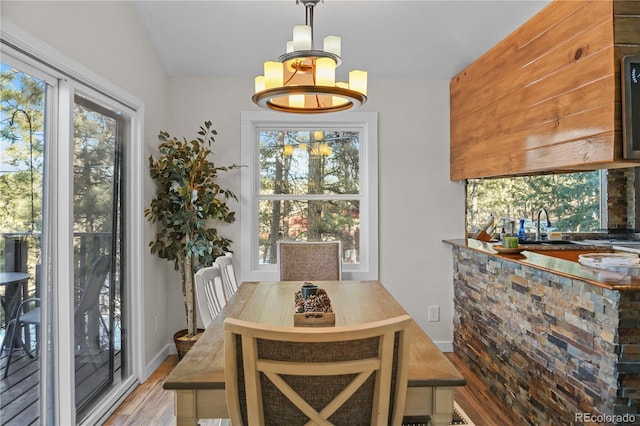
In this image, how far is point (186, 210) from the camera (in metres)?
3.34

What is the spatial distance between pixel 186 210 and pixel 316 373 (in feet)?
8.19

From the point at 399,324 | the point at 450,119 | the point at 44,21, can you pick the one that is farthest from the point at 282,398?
the point at 450,119

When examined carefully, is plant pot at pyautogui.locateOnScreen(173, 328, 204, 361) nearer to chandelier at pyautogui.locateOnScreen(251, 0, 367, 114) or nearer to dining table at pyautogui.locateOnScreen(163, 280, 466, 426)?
dining table at pyautogui.locateOnScreen(163, 280, 466, 426)

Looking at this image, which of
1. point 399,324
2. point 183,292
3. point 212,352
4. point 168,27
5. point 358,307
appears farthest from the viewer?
point 183,292

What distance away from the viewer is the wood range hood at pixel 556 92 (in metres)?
1.86

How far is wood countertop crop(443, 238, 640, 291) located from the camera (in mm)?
1737

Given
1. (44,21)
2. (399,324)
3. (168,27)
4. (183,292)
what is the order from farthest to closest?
(183,292), (168,27), (44,21), (399,324)

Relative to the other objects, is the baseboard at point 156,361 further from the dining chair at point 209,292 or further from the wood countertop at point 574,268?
the wood countertop at point 574,268

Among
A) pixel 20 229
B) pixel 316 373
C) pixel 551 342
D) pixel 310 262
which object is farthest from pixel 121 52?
pixel 551 342

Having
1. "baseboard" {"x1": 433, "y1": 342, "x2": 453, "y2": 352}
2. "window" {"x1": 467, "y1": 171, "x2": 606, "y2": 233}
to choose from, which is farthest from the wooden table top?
"window" {"x1": 467, "y1": 171, "x2": 606, "y2": 233}

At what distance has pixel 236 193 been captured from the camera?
376 centimetres

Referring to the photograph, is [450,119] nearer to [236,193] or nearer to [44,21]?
[236,193]

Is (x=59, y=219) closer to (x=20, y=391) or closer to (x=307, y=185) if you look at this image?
(x=20, y=391)

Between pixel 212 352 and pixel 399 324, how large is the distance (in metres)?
0.75
